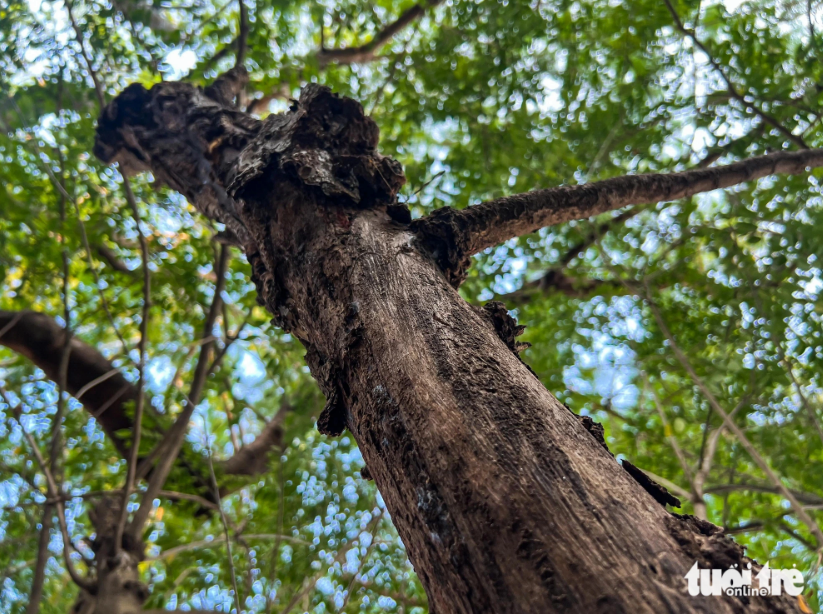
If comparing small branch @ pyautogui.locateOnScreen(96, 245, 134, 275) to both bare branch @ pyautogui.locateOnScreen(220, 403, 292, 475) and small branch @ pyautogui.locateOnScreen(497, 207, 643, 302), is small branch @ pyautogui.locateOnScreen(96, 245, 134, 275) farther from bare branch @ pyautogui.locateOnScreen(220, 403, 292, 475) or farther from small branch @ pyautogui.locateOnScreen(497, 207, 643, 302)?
small branch @ pyautogui.locateOnScreen(497, 207, 643, 302)

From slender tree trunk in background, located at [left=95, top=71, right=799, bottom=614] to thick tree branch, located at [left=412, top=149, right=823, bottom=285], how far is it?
0.08 meters

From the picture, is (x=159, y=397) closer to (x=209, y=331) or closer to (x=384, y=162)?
(x=209, y=331)

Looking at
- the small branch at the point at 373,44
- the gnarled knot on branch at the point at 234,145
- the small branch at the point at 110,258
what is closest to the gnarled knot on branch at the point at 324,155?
the gnarled knot on branch at the point at 234,145

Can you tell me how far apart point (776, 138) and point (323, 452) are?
2.69 m

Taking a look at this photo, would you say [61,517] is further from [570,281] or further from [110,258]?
[570,281]

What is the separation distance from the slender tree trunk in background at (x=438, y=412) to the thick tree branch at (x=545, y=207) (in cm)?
8

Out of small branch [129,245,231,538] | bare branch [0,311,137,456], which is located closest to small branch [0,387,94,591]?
small branch [129,245,231,538]

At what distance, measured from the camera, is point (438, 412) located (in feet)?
2.69

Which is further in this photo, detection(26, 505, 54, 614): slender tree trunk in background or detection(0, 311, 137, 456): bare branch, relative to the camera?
detection(0, 311, 137, 456): bare branch

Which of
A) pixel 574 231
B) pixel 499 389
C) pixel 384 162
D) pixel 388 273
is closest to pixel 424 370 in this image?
pixel 499 389

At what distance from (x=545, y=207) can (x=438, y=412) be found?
0.72 metres

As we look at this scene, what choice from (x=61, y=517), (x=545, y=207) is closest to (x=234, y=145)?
(x=545, y=207)

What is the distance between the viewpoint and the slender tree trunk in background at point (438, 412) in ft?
2.08

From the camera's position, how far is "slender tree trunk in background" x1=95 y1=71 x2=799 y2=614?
633mm
